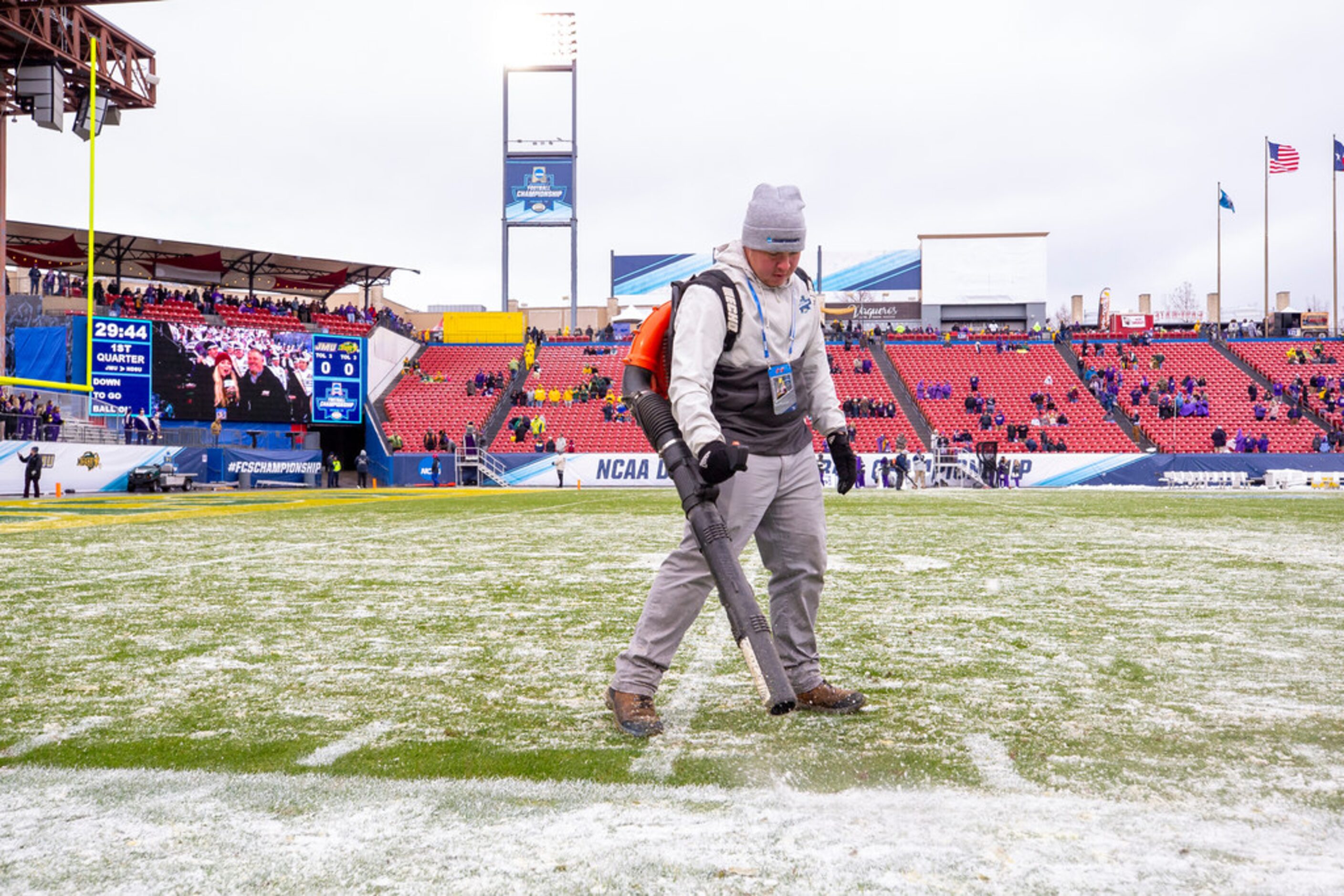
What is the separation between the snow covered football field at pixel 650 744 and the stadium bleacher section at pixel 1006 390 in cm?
3060

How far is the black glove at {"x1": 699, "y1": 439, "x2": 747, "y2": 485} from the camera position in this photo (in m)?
3.24

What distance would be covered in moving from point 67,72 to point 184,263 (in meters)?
27.8

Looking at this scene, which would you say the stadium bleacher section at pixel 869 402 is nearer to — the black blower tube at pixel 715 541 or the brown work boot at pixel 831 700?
the brown work boot at pixel 831 700

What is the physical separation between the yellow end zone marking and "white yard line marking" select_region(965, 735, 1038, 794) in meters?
13.0

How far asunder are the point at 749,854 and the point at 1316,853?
49.8 inches

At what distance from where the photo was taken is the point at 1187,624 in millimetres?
5414

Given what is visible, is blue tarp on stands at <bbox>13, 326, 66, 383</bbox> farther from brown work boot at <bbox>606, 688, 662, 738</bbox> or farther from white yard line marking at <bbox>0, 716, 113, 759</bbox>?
brown work boot at <bbox>606, 688, 662, 738</bbox>

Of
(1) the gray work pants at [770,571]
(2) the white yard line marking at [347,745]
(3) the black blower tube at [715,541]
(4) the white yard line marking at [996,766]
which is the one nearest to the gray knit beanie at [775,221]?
(3) the black blower tube at [715,541]

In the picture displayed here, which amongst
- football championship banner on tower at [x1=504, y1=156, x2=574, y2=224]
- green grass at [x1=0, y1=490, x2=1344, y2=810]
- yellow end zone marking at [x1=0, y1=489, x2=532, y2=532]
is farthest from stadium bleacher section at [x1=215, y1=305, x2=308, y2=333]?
green grass at [x1=0, y1=490, x2=1344, y2=810]

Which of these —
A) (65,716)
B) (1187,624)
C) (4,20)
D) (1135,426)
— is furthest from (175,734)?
(1135,426)

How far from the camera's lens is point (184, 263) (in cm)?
4272

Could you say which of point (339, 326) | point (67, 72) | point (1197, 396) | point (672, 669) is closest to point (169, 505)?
point (67, 72)

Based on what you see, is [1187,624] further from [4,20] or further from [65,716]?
[4,20]

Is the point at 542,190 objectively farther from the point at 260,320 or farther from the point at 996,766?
the point at 996,766
